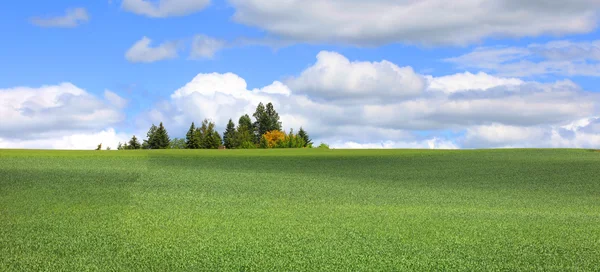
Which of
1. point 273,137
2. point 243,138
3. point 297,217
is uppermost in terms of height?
point 273,137

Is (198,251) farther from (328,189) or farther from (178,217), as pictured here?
(328,189)

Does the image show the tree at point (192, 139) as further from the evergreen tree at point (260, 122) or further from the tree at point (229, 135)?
the evergreen tree at point (260, 122)

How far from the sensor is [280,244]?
13.3m

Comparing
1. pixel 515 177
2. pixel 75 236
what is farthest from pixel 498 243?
pixel 515 177

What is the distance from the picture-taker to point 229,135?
345 ft

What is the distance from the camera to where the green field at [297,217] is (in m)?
12.1

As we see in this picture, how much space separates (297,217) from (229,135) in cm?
8851

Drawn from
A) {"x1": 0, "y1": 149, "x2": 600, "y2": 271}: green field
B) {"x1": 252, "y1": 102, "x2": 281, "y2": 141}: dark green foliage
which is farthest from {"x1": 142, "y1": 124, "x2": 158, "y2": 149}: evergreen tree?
{"x1": 0, "y1": 149, "x2": 600, "y2": 271}: green field

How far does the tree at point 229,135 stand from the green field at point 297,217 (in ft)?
204

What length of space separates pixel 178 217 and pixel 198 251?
203 inches

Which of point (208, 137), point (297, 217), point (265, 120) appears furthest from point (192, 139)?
point (297, 217)

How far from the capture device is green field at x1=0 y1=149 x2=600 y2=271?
39.8 ft

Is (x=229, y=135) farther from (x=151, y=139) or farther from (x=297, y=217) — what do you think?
(x=297, y=217)

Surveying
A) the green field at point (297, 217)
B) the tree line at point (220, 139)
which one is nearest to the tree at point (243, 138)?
the tree line at point (220, 139)
